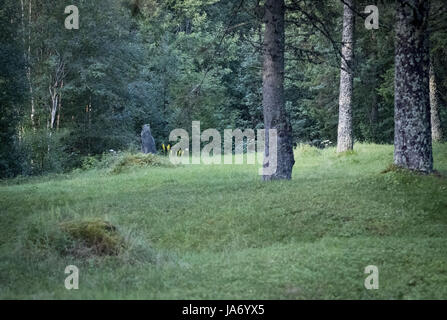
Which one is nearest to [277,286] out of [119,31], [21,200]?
[21,200]

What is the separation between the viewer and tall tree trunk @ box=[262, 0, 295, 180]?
13.0 meters

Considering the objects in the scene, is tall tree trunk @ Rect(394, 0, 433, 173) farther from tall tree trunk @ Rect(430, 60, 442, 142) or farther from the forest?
tall tree trunk @ Rect(430, 60, 442, 142)

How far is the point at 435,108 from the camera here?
21672 mm

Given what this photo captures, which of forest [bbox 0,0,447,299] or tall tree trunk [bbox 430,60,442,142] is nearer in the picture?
forest [bbox 0,0,447,299]

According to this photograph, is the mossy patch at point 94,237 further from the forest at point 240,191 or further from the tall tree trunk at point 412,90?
the tall tree trunk at point 412,90

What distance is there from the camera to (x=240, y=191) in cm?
1215

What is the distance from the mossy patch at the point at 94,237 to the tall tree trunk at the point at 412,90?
7.11m

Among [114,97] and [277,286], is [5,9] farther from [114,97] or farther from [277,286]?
[277,286]

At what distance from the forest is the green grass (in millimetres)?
33

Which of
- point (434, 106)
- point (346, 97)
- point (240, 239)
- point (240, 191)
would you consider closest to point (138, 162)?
point (346, 97)

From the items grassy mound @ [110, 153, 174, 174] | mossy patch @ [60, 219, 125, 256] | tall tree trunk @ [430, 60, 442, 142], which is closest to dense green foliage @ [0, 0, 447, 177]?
tall tree trunk @ [430, 60, 442, 142]

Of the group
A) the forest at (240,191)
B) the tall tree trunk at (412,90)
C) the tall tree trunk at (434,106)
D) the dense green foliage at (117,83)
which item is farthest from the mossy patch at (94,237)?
the tall tree trunk at (434,106)

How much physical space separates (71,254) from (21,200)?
5819 millimetres
